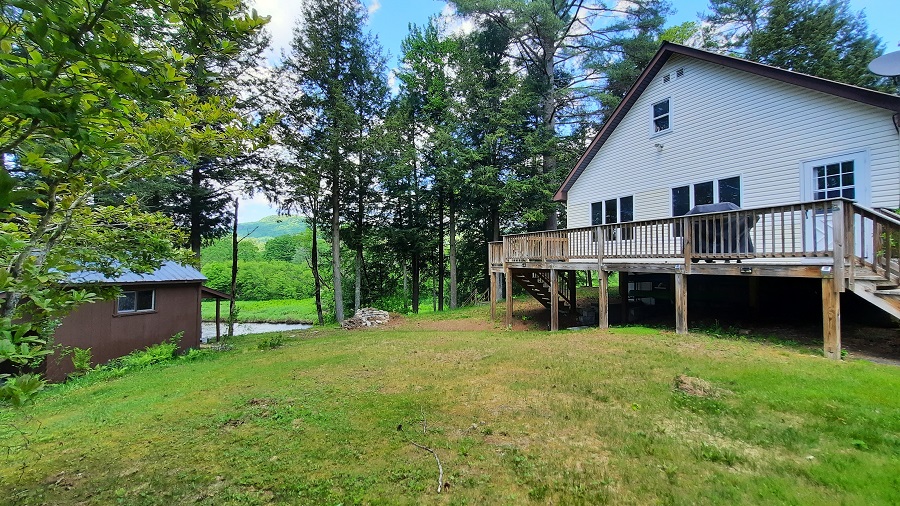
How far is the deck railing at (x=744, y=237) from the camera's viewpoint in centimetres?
577

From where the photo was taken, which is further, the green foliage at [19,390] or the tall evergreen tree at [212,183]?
the tall evergreen tree at [212,183]

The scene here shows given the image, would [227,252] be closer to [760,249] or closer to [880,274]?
[760,249]

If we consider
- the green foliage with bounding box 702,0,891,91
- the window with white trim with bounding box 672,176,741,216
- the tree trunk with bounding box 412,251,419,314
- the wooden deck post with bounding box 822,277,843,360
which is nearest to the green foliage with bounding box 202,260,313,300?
the tree trunk with bounding box 412,251,419,314

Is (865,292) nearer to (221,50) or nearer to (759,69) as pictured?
(759,69)

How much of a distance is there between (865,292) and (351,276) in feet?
80.6

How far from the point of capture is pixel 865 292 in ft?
18.5

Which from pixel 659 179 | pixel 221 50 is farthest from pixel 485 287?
pixel 221 50

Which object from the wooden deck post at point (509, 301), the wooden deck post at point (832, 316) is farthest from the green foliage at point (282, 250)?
the wooden deck post at point (832, 316)

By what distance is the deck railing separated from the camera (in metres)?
5.77

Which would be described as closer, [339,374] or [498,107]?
[339,374]

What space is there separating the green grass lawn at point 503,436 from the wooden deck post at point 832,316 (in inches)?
16.4

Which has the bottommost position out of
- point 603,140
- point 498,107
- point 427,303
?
point 427,303

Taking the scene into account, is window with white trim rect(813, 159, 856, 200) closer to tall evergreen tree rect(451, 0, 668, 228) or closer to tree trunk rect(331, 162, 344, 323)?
tall evergreen tree rect(451, 0, 668, 228)

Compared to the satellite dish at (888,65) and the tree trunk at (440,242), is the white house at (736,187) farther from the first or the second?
the tree trunk at (440,242)
